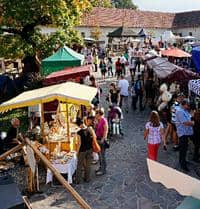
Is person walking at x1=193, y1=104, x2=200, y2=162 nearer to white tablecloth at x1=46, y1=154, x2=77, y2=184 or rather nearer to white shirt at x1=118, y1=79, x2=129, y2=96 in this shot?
white tablecloth at x1=46, y1=154, x2=77, y2=184

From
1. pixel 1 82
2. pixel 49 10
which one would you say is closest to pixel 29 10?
pixel 49 10

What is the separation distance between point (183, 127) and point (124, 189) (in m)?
2.00

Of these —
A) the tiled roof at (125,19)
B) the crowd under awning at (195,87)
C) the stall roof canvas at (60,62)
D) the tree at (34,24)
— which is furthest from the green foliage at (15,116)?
the tiled roof at (125,19)

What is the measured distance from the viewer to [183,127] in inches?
359

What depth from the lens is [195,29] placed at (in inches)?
1994

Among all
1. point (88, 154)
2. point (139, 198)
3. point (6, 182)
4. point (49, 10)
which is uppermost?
point (49, 10)

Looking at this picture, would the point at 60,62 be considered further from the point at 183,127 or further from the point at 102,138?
the point at 183,127

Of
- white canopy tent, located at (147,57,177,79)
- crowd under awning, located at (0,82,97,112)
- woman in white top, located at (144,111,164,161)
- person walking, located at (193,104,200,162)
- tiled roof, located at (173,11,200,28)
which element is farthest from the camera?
tiled roof, located at (173,11,200,28)

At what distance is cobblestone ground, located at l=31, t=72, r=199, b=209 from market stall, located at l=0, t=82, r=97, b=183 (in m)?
0.59

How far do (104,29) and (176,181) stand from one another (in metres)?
44.2

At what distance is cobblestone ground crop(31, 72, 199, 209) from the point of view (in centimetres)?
791

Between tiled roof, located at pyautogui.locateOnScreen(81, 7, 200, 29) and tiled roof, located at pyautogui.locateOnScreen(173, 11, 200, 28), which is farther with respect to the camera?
tiled roof, located at pyautogui.locateOnScreen(173, 11, 200, 28)

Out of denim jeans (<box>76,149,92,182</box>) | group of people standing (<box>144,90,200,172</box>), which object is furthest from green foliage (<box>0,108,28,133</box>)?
group of people standing (<box>144,90,200,172</box>)

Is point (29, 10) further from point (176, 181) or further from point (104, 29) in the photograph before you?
point (104, 29)
